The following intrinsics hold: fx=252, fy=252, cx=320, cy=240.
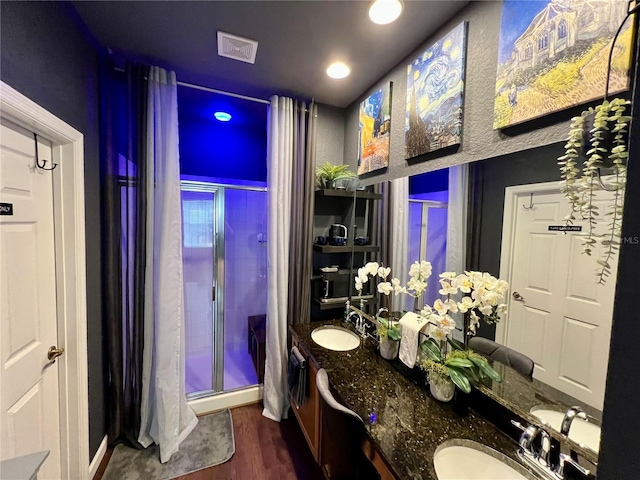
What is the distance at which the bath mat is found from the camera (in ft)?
5.28

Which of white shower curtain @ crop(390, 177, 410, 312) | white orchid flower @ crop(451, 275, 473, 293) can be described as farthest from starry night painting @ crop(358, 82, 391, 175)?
white orchid flower @ crop(451, 275, 473, 293)

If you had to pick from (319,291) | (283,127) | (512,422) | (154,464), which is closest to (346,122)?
(283,127)

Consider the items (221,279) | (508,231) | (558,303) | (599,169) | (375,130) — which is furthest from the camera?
(221,279)

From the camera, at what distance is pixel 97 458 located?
1.61 m

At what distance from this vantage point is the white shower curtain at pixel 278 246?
2006 mm

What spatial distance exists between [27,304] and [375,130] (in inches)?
87.0

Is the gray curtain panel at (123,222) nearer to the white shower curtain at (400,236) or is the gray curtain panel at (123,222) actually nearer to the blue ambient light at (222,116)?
the blue ambient light at (222,116)

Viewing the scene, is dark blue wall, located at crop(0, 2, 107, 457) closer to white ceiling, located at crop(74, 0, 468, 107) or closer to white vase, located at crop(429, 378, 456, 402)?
white ceiling, located at crop(74, 0, 468, 107)

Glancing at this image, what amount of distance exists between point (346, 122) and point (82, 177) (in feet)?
6.44

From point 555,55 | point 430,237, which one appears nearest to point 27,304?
point 430,237

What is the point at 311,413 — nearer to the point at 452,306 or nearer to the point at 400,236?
the point at 452,306

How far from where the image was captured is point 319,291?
2215 millimetres

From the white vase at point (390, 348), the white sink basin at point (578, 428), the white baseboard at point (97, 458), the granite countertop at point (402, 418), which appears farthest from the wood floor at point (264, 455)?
the white sink basin at point (578, 428)

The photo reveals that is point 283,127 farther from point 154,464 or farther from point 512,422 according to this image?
point 154,464
